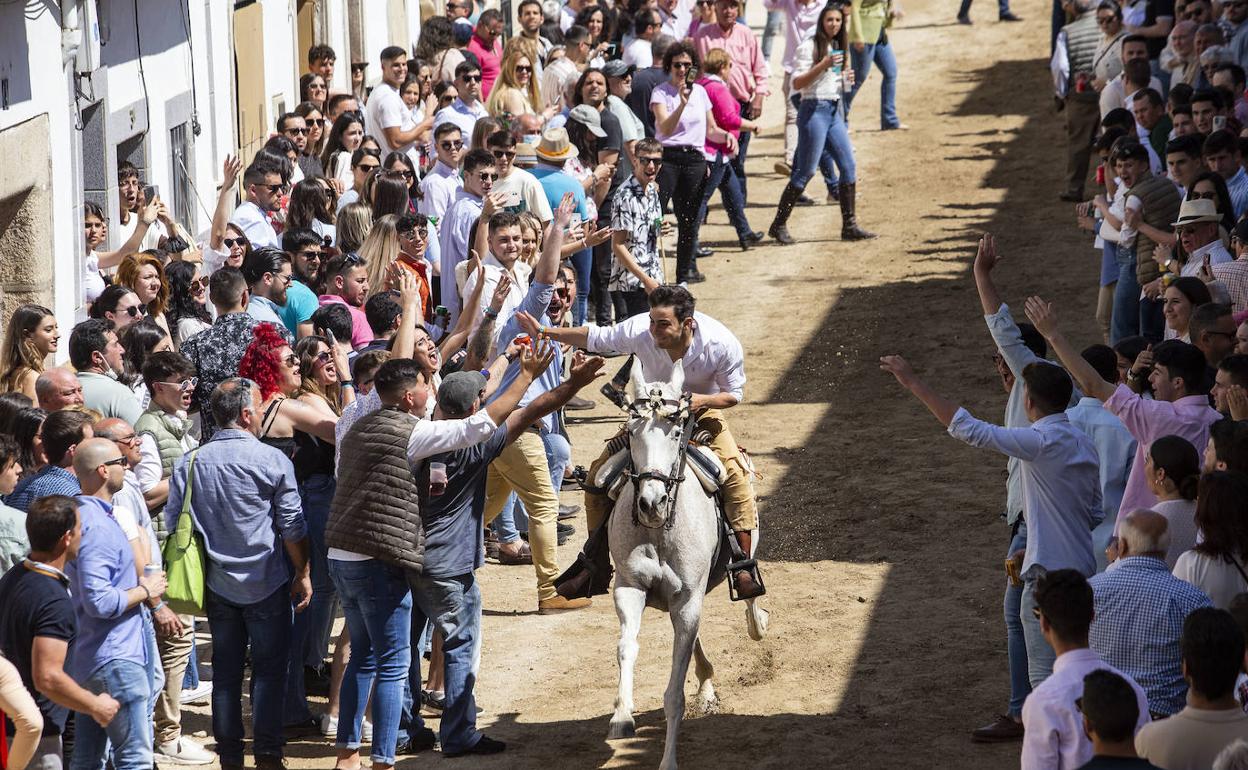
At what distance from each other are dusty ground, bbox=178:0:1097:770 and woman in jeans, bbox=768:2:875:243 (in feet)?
2.86

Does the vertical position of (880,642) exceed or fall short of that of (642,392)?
it falls short

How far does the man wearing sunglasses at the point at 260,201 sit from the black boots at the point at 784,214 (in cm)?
741

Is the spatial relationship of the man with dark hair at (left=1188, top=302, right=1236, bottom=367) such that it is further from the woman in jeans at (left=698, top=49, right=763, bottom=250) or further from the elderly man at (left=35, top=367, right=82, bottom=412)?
the woman in jeans at (left=698, top=49, right=763, bottom=250)

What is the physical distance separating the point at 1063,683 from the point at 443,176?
8.45m

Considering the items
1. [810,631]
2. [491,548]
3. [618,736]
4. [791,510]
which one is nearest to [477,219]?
[491,548]

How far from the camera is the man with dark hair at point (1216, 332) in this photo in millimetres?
8383

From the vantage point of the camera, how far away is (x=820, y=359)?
589 inches

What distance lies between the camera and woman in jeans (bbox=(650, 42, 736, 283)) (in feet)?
50.3

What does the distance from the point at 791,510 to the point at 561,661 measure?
2.93 m

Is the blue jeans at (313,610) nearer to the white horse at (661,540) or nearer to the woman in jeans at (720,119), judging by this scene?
the white horse at (661,540)

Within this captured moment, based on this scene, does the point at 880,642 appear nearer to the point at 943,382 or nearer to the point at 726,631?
the point at 726,631

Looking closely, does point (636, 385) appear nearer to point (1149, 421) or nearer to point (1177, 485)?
point (1149, 421)

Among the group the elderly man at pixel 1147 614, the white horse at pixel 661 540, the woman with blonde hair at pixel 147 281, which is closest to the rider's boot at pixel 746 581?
the white horse at pixel 661 540

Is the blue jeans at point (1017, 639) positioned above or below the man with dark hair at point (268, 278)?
below
